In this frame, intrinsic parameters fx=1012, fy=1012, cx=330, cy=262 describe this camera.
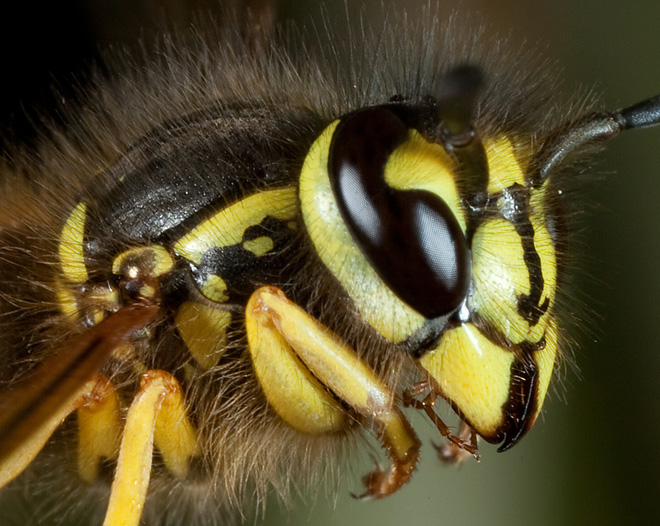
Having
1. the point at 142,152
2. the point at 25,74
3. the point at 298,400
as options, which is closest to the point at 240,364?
the point at 298,400

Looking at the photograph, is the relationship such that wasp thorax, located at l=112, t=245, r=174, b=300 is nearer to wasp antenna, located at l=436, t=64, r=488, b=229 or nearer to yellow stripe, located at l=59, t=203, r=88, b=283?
yellow stripe, located at l=59, t=203, r=88, b=283

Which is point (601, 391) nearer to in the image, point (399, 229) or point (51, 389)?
point (399, 229)

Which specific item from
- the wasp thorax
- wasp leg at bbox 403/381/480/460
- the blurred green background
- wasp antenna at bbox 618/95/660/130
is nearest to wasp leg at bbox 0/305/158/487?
the wasp thorax

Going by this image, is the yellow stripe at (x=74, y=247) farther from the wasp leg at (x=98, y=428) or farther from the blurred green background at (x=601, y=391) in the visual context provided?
the blurred green background at (x=601, y=391)

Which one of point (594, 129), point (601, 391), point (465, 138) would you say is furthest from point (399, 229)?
point (601, 391)

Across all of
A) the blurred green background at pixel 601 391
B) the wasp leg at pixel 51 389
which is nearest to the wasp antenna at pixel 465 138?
the wasp leg at pixel 51 389

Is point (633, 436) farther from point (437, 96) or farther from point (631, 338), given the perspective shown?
point (437, 96)
